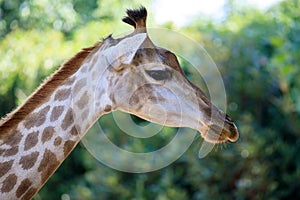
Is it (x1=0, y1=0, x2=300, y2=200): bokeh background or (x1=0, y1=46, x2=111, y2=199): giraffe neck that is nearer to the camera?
(x1=0, y1=46, x2=111, y2=199): giraffe neck

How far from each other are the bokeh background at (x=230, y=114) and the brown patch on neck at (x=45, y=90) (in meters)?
2.77

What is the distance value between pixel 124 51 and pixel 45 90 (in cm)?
39

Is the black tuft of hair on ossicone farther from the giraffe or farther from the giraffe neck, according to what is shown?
the giraffe neck

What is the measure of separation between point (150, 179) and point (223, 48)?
4.34ft

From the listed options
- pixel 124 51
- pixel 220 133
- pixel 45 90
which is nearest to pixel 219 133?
pixel 220 133

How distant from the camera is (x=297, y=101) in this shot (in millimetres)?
6152

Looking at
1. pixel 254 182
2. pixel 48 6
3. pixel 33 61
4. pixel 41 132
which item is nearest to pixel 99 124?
pixel 33 61

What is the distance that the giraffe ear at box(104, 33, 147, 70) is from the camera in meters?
3.22

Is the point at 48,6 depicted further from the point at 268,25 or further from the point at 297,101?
the point at 297,101

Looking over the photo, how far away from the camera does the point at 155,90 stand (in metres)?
3.26

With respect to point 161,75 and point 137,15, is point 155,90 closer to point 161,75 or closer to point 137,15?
point 161,75

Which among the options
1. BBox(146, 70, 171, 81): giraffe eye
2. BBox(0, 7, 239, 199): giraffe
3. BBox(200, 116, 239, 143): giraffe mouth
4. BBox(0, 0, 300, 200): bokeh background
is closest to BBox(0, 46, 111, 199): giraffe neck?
BBox(0, 7, 239, 199): giraffe

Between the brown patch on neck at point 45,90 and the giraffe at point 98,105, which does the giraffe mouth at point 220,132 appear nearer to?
the giraffe at point 98,105

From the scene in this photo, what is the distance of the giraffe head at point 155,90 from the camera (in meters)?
3.20
